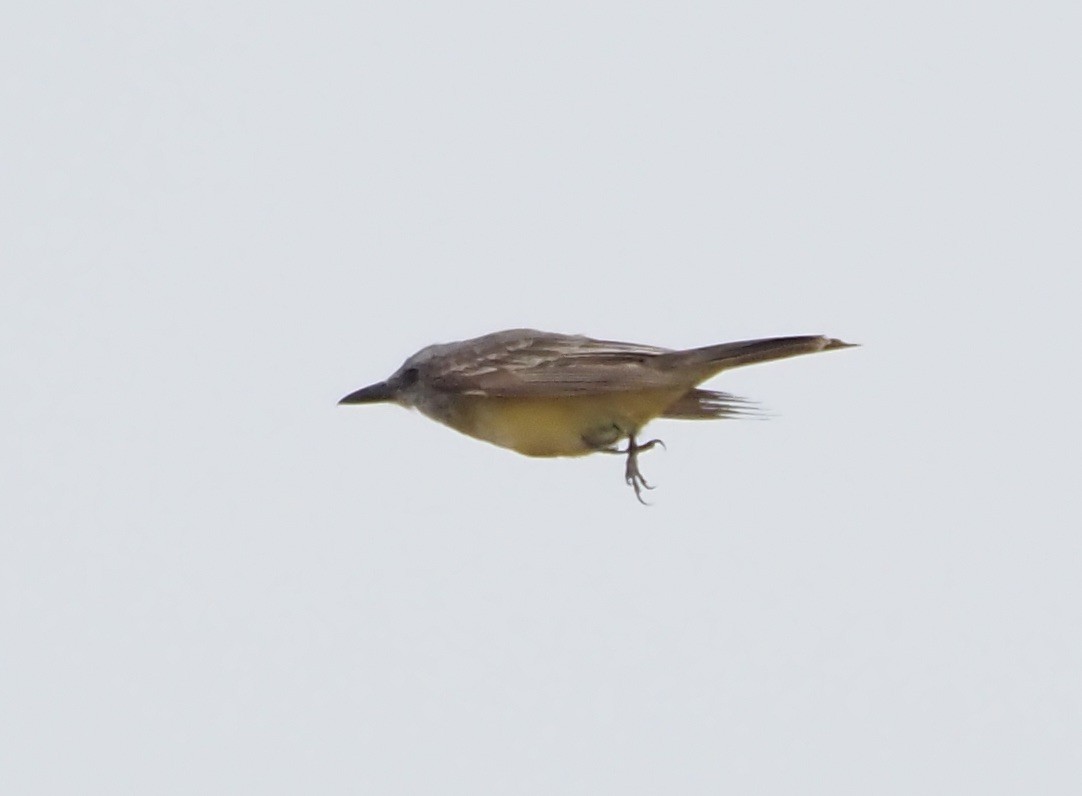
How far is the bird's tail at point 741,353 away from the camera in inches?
432

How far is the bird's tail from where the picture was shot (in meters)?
11.0

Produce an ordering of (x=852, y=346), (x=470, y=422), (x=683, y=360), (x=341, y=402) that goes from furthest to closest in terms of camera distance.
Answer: (x=341, y=402)
(x=470, y=422)
(x=683, y=360)
(x=852, y=346)

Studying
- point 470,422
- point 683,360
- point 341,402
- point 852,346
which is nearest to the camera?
point 852,346

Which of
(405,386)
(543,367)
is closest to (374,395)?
(405,386)

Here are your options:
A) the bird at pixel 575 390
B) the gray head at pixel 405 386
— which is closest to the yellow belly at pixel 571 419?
the bird at pixel 575 390

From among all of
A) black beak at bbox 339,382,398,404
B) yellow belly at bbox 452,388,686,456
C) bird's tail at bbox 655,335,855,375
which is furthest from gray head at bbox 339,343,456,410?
bird's tail at bbox 655,335,855,375

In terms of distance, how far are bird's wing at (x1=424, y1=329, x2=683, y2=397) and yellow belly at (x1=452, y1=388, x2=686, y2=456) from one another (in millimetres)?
120

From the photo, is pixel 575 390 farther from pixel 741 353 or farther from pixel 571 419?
pixel 741 353

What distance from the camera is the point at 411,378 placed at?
13.3 m

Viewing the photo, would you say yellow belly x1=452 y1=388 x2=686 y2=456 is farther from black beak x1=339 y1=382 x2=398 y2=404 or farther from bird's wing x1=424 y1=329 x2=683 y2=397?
black beak x1=339 y1=382 x2=398 y2=404

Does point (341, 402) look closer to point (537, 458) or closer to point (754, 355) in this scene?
point (537, 458)

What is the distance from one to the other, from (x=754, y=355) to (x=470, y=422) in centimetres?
231

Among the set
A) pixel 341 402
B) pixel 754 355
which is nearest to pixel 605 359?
pixel 754 355

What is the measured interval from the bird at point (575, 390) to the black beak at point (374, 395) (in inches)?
23.6
